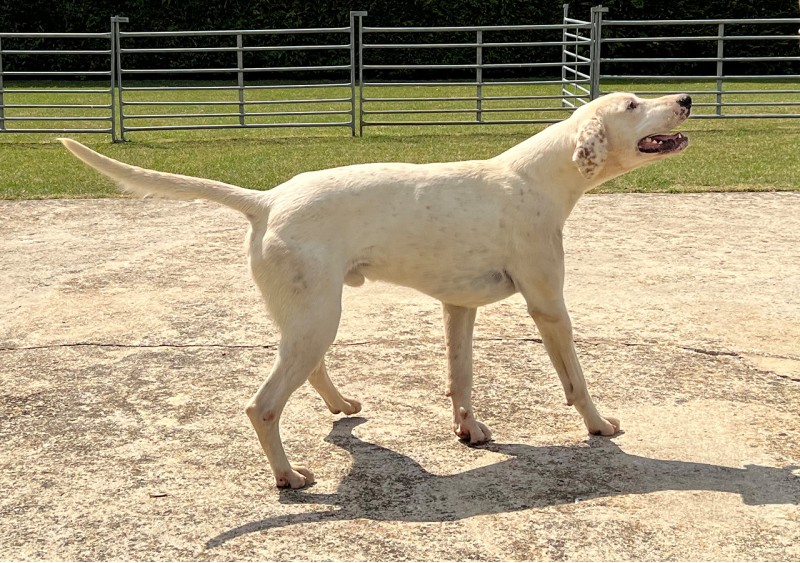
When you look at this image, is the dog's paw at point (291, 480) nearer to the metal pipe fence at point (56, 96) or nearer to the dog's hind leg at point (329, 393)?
the dog's hind leg at point (329, 393)

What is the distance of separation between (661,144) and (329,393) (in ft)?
5.57

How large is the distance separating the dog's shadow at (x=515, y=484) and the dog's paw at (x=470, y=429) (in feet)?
0.34

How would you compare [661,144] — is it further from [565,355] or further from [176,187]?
[176,187]

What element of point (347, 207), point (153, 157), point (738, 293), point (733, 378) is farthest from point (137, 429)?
point (153, 157)

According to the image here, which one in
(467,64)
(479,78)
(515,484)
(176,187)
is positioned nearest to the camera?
(515,484)

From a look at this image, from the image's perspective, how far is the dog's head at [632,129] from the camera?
441 cm

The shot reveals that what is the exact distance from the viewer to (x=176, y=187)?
4242mm

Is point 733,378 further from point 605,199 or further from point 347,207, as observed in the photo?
point 605,199

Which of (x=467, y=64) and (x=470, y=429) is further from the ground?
(x=467, y=64)

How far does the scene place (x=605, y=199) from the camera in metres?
9.68

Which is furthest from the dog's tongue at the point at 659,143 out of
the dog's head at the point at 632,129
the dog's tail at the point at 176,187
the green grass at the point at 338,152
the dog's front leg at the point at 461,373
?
the green grass at the point at 338,152

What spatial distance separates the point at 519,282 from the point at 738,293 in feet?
9.04

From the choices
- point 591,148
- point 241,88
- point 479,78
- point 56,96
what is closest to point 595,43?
point 479,78

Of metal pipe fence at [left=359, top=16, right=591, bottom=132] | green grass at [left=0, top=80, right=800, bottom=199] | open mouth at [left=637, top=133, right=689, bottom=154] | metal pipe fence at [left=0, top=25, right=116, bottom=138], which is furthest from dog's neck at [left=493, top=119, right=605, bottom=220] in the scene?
metal pipe fence at [left=359, top=16, right=591, bottom=132]
